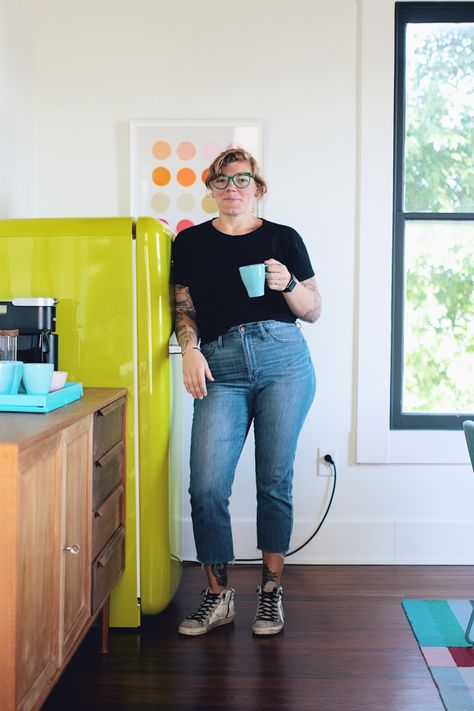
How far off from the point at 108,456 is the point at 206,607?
675 mm

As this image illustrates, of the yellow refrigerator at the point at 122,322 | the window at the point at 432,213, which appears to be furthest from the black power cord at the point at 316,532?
the yellow refrigerator at the point at 122,322

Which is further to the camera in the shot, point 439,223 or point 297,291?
point 439,223

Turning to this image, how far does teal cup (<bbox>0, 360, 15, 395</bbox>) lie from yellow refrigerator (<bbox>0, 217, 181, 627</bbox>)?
1.68 feet

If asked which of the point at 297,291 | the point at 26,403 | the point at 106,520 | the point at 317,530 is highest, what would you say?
the point at 297,291

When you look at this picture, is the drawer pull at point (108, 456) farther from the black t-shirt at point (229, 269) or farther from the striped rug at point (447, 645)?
the striped rug at point (447, 645)

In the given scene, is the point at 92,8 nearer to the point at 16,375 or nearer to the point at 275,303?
the point at 275,303

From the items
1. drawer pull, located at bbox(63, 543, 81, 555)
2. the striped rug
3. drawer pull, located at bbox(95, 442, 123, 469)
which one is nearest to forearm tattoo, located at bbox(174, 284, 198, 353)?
drawer pull, located at bbox(95, 442, 123, 469)

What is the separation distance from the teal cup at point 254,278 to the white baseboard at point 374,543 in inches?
52.1

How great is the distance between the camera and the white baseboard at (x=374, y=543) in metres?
3.14

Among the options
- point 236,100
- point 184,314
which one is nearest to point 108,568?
point 184,314

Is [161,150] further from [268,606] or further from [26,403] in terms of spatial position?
[268,606]

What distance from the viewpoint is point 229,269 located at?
7.78 feet

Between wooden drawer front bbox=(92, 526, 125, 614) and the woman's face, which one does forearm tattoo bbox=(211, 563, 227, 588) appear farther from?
the woman's face

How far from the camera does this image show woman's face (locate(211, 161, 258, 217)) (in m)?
2.37
